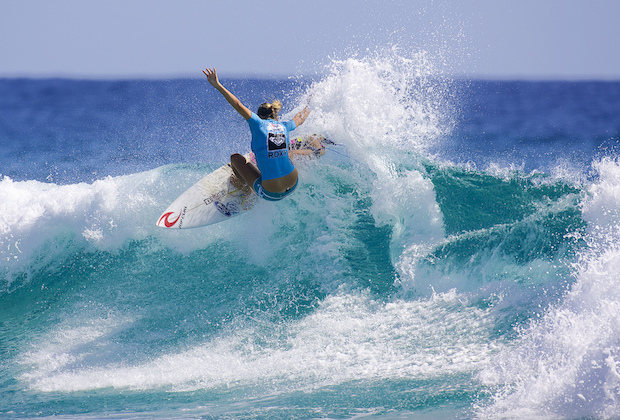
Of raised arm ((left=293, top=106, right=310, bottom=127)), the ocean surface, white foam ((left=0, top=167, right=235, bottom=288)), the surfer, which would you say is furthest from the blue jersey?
white foam ((left=0, top=167, right=235, bottom=288))

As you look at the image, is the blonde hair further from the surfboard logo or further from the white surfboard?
the surfboard logo

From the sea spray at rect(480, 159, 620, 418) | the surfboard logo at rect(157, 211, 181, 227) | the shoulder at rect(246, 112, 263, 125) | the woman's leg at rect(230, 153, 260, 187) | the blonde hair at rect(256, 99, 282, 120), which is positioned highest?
the blonde hair at rect(256, 99, 282, 120)

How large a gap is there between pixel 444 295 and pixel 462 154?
11.8 m

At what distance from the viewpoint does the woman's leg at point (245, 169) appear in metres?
5.77

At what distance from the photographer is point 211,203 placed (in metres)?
6.20

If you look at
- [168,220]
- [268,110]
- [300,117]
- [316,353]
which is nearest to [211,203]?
[168,220]

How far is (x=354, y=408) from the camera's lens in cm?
410

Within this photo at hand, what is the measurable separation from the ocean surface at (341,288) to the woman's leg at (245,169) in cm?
70

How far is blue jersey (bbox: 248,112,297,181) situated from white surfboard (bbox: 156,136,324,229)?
85 cm

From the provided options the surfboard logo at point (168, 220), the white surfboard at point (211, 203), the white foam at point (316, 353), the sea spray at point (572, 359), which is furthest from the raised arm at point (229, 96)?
the sea spray at point (572, 359)

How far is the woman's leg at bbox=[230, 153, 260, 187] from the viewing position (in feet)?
18.9

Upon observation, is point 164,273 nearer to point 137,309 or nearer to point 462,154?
point 137,309

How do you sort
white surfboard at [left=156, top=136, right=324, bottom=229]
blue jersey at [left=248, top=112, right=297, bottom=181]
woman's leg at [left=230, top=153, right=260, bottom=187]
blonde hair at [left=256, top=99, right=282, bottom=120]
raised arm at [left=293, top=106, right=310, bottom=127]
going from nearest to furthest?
blue jersey at [left=248, top=112, right=297, bottom=181], blonde hair at [left=256, top=99, right=282, bottom=120], woman's leg at [left=230, top=153, right=260, bottom=187], raised arm at [left=293, top=106, right=310, bottom=127], white surfboard at [left=156, top=136, right=324, bottom=229]

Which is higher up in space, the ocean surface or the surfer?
the surfer
